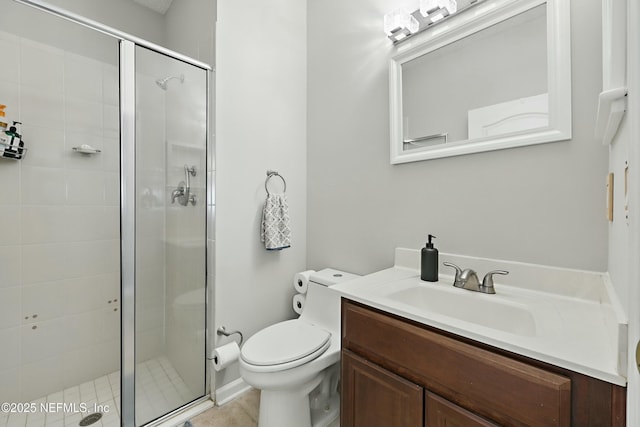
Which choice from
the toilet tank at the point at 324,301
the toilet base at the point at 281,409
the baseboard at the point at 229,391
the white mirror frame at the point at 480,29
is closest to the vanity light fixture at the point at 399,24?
the white mirror frame at the point at 480,29

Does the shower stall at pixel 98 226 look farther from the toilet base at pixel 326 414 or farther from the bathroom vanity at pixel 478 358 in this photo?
the bathroom vanity at pixel 478 358

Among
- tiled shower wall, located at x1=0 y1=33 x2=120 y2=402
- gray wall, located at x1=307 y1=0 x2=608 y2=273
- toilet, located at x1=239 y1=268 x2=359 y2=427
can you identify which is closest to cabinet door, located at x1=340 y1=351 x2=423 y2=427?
toilet, located at x1=239 y1=268 x2=359 y2=427

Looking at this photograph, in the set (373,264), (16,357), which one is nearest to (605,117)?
(373,264)

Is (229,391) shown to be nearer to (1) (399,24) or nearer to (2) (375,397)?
(2) (375,397)

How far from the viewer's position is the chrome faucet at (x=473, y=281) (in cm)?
110

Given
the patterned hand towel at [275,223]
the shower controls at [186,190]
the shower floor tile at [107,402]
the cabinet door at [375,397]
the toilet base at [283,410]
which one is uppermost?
the shower controls at [186,190]

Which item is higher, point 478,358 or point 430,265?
point 430,265

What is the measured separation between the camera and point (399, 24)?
55.9 inches

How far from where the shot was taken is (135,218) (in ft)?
4.59

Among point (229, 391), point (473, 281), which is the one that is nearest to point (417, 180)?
point (473, 281)

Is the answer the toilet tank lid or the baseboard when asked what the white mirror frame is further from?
the baseboard

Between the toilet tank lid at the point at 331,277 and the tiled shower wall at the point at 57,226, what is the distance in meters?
1.30

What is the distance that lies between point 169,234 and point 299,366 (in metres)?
1.02

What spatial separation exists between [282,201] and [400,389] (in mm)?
1200
